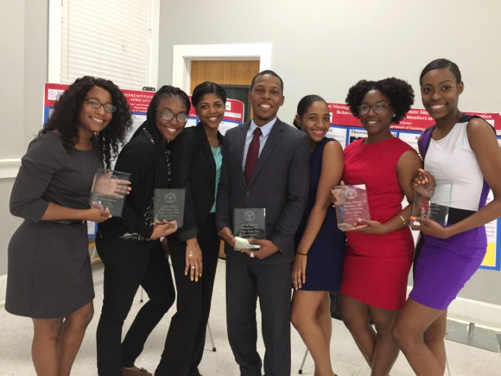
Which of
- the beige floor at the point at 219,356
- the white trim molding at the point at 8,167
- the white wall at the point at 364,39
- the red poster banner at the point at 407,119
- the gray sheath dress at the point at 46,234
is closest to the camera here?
the gray sheath dress at the point at 46,234

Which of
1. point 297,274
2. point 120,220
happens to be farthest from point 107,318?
point 297,274

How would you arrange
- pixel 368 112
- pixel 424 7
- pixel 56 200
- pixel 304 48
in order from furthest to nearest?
pixel 304 48 → pixel 424 7 → pixel 368 112 → pixel 56 200

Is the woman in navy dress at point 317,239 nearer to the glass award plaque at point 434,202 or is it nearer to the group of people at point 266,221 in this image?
the group of people at point 266,221

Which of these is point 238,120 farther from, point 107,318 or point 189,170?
point 107,318

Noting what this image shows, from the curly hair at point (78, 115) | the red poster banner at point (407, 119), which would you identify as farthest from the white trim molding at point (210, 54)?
the curly hair at point (78, 115)

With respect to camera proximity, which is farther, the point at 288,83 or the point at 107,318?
the point at 288,83

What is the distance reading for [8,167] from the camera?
298cm

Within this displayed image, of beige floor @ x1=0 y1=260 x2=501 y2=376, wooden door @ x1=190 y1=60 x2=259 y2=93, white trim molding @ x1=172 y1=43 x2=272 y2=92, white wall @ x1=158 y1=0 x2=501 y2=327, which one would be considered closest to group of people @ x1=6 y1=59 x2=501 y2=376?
beige floor @ x1=0 y1=260 x2=501 y2=376

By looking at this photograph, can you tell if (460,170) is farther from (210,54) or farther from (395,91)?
(210,54)

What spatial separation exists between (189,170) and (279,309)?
2.62 ft

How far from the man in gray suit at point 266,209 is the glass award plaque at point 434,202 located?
0.49m

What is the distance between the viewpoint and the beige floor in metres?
2.37

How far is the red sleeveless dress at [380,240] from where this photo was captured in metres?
1.79

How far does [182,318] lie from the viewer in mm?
1934
